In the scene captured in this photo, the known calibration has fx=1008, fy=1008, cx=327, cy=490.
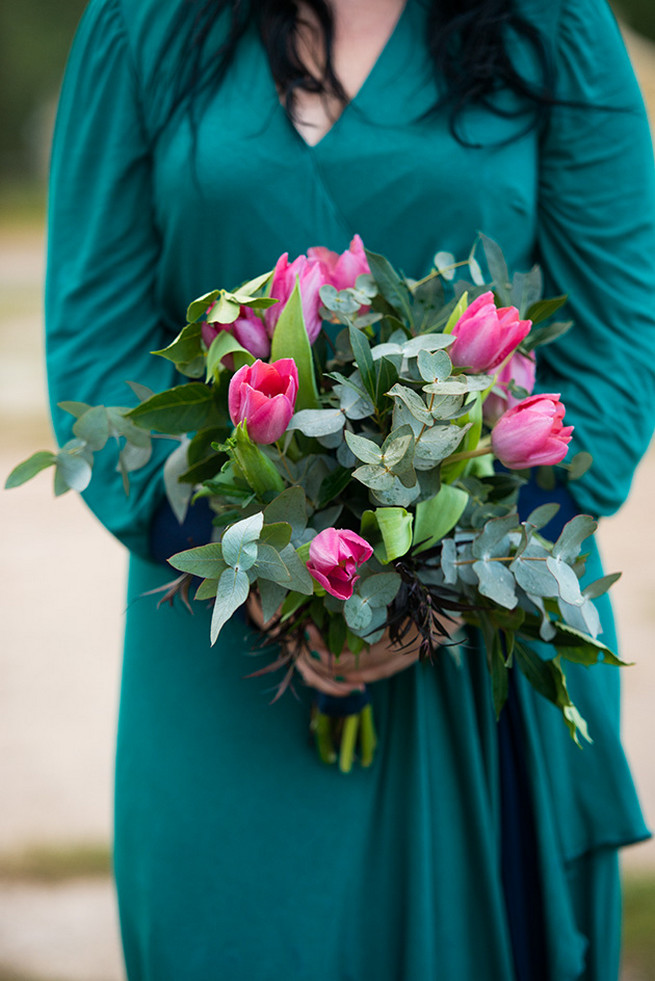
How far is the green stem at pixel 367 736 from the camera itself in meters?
1.01

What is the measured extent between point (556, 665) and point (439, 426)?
0.24m

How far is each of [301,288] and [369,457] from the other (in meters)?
0.16

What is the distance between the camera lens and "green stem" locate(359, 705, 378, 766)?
3.30 feet

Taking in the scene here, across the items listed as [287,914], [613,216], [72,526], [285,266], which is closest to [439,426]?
[285,266]

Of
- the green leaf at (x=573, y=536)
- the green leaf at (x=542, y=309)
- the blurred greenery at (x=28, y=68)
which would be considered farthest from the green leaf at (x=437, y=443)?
the blurred greenery at (x=28, y=68)

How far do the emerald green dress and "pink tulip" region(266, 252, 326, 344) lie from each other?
22cm

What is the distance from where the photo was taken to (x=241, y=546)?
62 centimetres

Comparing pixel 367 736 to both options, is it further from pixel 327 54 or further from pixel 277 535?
pixel 327 54

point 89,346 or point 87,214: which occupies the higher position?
point 87,214

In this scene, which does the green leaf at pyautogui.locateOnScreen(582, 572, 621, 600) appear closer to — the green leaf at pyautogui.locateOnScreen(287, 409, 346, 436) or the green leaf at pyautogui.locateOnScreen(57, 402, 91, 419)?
the green leaf at pyautogui.locateOnScreen(287, 409, 346, 436)

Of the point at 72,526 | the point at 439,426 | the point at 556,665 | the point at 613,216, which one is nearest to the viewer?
the point at 439,426

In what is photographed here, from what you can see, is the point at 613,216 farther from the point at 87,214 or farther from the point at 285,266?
the point at 87,214

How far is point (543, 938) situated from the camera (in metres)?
1.05

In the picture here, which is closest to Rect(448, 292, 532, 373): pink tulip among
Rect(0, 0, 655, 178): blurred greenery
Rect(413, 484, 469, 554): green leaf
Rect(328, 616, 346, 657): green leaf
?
Rect(413, 484, 469, 554): green leaf
